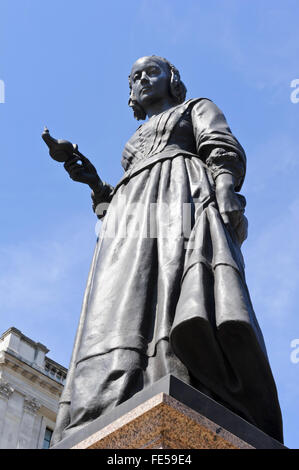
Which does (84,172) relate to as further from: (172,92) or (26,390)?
(26,390)

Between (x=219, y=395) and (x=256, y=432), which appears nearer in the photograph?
(x=256, y=432)

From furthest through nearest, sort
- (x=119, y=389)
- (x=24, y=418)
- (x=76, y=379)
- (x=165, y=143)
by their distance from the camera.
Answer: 1. (x=24, y=418)
2. (x=165, y=143)
3. (x=76, y=379)
4. (x=119, y=389)

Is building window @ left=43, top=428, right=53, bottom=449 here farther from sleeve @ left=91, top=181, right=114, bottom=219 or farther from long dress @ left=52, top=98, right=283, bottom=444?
long dress @ left=52, top=98, right=283, bottom=444

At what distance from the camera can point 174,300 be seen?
5.05 metres

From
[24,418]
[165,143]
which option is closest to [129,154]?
[165,143]

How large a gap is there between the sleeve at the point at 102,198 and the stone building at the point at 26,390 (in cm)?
2136

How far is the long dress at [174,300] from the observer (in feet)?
15.0

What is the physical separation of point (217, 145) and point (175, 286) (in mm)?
1736

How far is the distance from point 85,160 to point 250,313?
131 inches

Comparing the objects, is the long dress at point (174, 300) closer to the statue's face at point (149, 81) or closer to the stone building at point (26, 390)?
the statue's face at point (149, 81)

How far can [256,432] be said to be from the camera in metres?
4.00

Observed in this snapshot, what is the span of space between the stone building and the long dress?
74.4 feet

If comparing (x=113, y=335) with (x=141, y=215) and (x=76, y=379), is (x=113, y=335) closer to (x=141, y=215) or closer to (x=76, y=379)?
(x=76, y=379)

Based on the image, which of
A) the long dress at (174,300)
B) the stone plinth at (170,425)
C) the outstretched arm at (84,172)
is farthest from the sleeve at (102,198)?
the stone plinth at (170,425)
